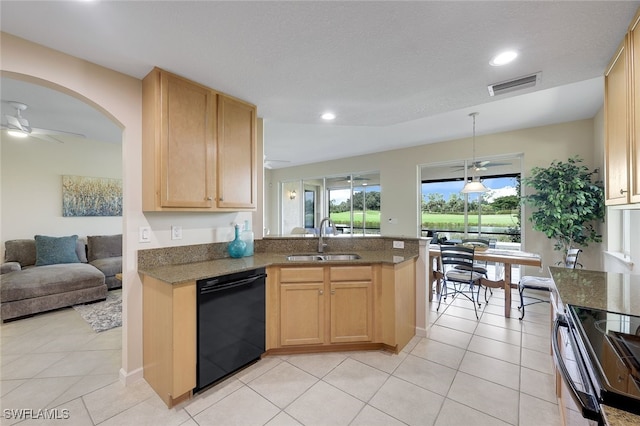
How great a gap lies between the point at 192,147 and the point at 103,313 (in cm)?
281

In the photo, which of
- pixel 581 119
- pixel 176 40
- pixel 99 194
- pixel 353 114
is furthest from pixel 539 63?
pixel 99 194

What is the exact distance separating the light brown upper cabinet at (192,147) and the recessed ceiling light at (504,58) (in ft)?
6.90

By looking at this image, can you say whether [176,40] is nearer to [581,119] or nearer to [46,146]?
[46,146]

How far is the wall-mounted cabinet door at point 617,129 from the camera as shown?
1.56m

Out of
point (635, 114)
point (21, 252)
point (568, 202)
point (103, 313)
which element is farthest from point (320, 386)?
point (21, 252)

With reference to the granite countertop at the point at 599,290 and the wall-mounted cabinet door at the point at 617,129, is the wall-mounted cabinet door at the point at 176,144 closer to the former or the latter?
the granite countertop at the point at 599,290

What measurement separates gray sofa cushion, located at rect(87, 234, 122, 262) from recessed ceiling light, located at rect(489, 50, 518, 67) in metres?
5.88

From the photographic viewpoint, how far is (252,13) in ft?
4.70

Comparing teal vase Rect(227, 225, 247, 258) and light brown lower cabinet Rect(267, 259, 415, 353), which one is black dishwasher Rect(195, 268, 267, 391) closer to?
light brown lower cabinet Rect(267, 259, 415, 353)

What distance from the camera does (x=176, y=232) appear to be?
2299mm

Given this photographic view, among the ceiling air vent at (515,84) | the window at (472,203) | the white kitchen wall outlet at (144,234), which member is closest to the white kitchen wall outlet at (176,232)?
the white kitchen wall outlet at (144,234)

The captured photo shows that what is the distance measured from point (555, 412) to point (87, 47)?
3918 mm

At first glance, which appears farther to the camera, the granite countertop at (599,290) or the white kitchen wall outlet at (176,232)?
the white kitchen wall outlet at (176,232)

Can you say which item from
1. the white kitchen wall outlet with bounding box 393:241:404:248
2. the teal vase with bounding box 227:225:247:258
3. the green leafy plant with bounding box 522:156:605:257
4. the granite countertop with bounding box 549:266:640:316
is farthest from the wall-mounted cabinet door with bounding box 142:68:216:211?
the green leafy plant with bounding box 522:156:605:257
